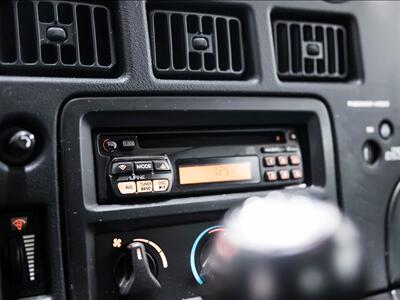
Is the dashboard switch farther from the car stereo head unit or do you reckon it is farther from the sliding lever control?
the sliding lever control

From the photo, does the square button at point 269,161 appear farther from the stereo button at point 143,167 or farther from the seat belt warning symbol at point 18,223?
the seat belt warning symbol at point 18,223

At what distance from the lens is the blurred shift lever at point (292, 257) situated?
1.67ft

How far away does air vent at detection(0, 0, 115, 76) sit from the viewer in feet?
2.58

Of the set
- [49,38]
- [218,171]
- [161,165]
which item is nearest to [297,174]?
[218,171]

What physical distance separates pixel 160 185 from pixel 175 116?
11 centimetres

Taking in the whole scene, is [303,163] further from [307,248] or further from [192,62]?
Answer: [307,248]

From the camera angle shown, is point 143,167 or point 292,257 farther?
point 143,167

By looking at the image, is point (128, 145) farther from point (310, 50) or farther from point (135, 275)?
point (310, 50)

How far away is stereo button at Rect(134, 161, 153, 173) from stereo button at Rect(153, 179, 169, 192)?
2 cm

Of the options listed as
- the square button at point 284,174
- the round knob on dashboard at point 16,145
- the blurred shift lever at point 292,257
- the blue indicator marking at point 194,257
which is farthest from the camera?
the square button at point 284,174

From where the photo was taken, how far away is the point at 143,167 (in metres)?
0.83

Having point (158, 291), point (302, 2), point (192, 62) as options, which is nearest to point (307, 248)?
point (158, 291)

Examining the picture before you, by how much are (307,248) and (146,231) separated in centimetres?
37

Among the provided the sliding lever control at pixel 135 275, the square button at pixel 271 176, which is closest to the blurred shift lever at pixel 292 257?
the sliding lever control at pixel 135 275
